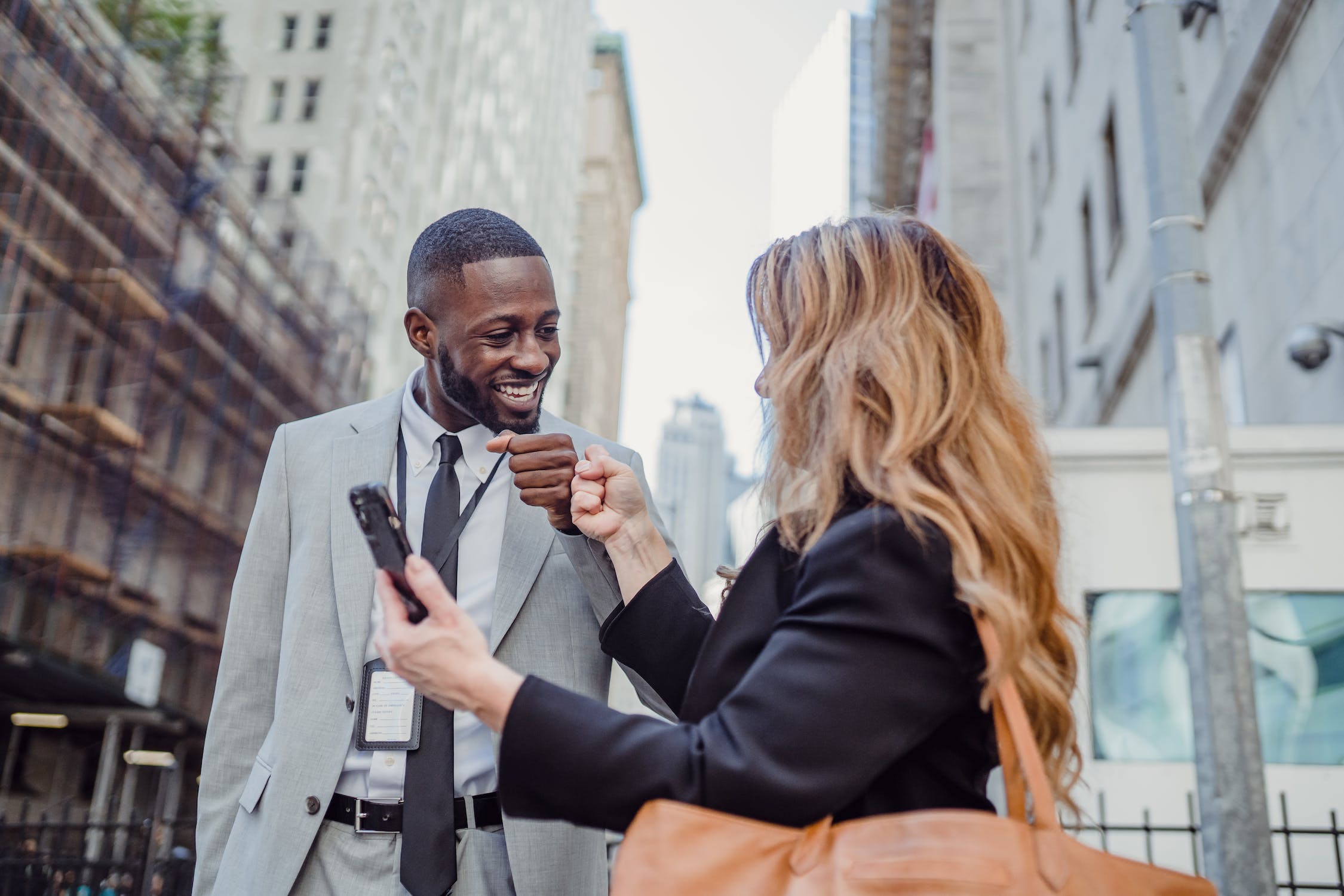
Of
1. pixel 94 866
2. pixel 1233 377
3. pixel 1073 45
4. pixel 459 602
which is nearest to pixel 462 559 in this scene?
pixel 459 602

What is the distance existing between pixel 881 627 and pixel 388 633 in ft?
2.53

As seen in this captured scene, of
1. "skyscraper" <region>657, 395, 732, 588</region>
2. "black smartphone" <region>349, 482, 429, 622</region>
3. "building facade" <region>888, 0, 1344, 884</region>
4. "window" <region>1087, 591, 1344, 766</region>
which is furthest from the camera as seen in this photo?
"skyscraper" <region>657, 395, 732, 588</region>

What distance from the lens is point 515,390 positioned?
3170 mm

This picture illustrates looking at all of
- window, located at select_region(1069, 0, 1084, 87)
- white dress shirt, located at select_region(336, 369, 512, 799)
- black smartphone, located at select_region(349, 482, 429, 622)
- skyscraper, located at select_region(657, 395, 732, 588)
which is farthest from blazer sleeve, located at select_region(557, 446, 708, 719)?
skyscraper, located at select_region(657, 395, 732, 588)

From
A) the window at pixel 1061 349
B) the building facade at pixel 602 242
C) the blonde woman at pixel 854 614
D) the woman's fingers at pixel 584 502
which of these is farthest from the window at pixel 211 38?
the building facade at pixel 602 242

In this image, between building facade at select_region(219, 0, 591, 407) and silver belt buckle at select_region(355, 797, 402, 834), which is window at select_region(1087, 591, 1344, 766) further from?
building facade at select_region(219, 0, 591, 407)

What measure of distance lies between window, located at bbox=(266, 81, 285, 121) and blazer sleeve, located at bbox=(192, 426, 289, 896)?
40589 millimetres

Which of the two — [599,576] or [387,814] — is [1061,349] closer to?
[599,576]

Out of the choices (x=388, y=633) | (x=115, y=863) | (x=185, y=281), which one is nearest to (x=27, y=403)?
(x=185, y=281)

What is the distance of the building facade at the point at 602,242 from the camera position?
286 feet

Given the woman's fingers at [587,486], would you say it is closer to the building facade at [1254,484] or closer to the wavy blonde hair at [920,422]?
the wavy blonde hair at [920,422]

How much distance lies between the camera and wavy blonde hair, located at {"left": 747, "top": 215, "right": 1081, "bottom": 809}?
194 centimetres

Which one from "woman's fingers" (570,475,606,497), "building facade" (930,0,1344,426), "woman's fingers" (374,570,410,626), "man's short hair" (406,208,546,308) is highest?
"building facade" (930,0,1344,426)

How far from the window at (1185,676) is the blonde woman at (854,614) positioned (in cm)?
835
